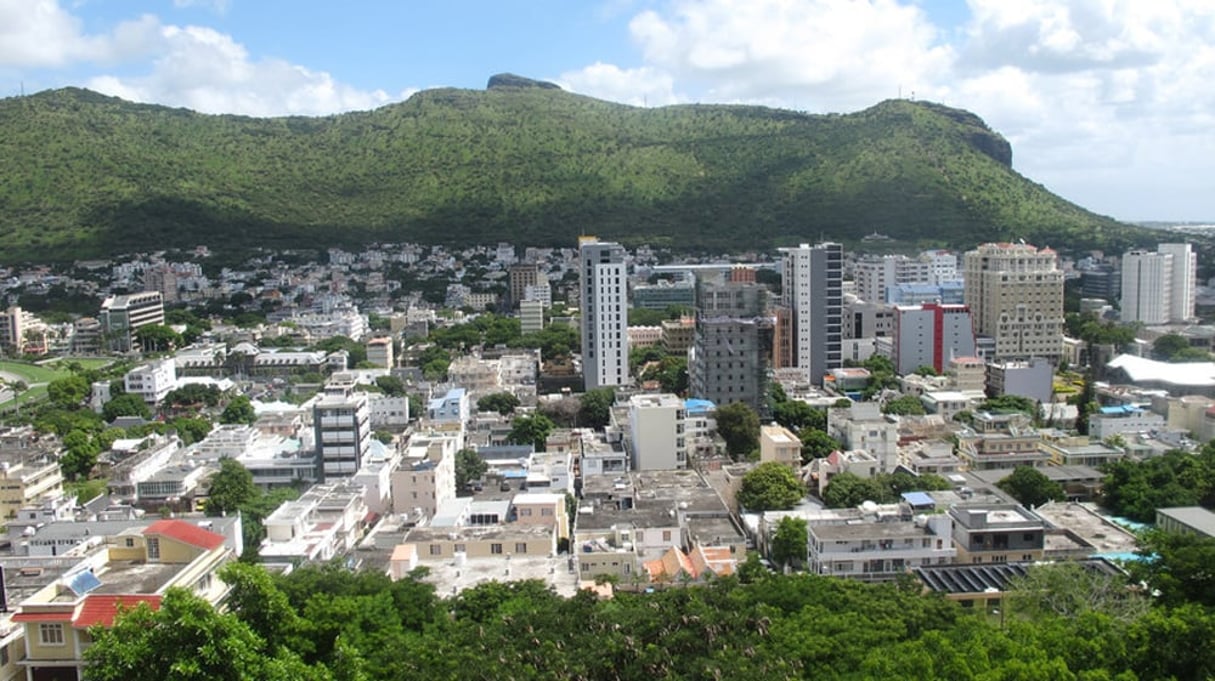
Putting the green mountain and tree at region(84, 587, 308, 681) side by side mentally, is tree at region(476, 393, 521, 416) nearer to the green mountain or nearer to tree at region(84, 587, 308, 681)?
tree at region(84, 587, 308, 681)

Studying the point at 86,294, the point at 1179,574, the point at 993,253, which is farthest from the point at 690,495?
the point at 86,294

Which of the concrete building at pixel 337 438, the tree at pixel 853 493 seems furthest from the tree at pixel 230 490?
the tree at pixel 853 493

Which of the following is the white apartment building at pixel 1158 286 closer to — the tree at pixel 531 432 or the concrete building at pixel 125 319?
the tree at pixel 531 432

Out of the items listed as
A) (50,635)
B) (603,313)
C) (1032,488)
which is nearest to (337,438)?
(50,635)

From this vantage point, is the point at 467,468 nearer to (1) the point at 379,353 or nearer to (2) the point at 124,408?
(2) the point at 124,408

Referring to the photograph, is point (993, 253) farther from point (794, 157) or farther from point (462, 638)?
point (794, 157)

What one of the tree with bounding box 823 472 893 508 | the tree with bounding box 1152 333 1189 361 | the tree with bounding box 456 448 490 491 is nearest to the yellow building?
the tree with bounding box 456 448 490 491
